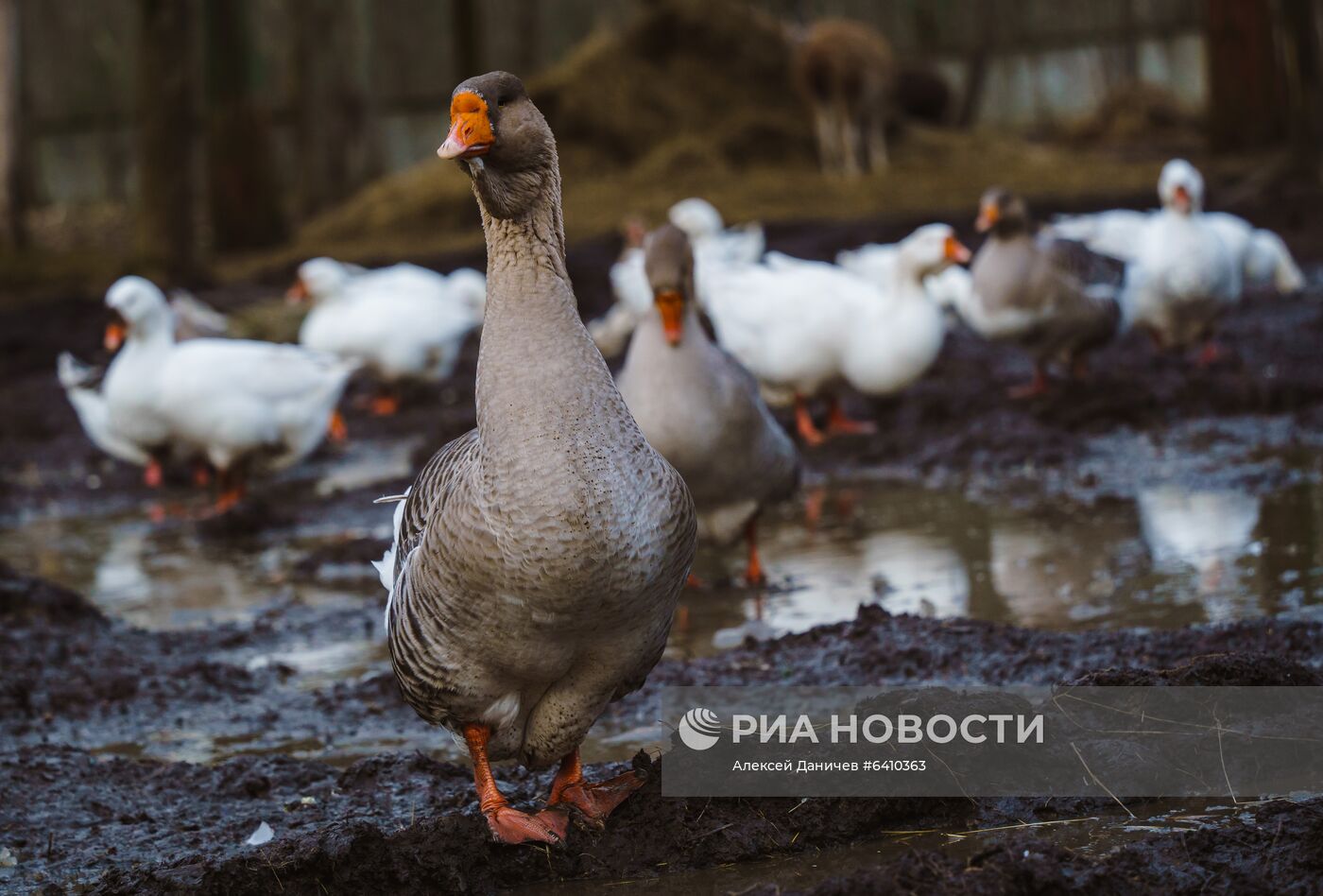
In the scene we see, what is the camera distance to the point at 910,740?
400cm

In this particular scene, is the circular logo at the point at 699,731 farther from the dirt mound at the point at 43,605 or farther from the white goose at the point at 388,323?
the white goose at the point at 388,323

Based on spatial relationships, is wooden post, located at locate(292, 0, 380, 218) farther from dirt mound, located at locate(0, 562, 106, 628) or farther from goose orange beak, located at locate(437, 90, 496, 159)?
goose orange beak, located at locate(437, 90, 496, 159)

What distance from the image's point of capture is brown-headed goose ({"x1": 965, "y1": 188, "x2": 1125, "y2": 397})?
1000 cm

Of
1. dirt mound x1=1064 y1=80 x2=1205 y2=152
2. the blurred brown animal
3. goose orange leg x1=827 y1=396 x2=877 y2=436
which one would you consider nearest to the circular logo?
goose orange leg x1=827 y1=396 x2=877 y2=436

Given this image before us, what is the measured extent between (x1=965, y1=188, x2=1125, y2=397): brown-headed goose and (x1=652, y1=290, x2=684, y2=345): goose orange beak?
13.3 ft

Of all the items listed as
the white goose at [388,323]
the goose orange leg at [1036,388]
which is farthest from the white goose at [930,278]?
the white goose at [388,323]

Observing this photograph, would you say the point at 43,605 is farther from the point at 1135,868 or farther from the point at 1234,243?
the point at 1234,243

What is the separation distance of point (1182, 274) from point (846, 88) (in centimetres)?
928

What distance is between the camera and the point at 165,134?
15289mm

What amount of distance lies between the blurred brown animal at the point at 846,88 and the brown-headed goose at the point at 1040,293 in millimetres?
8719

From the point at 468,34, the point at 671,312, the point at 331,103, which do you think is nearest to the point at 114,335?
the point at 671,312

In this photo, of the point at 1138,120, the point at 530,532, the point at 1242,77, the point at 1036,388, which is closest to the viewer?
the point at 530,532

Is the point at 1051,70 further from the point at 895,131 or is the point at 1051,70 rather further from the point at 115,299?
the point at 115,299

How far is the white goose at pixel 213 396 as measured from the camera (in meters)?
9.28
